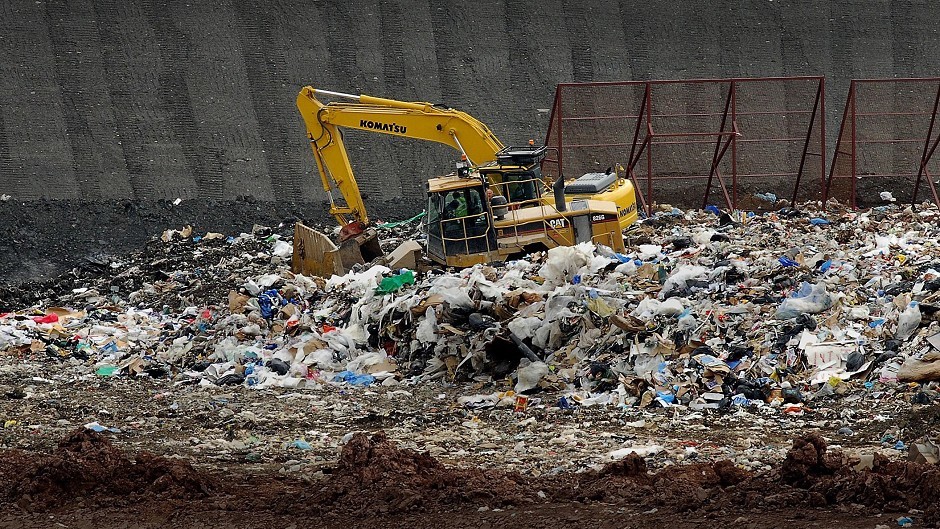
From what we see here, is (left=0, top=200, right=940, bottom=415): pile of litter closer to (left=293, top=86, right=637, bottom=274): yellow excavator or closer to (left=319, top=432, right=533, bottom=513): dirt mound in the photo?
(left=293, top=86, right=637, bottom=274): yellow excavator

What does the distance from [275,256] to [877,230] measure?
300 inches

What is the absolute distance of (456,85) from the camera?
2005 centimetres

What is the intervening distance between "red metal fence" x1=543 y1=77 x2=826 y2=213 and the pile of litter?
3.76 m

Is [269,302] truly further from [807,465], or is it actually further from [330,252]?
[807,465]

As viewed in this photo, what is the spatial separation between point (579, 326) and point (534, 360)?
0.50 m

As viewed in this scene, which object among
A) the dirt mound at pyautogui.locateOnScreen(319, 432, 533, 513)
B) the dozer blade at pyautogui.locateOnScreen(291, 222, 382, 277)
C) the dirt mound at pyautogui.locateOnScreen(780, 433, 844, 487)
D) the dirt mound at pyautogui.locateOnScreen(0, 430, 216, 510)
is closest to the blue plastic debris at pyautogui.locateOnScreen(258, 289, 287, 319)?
the dozer blade at pyautogui.locateOnScreen(291, 222, 382, 277)

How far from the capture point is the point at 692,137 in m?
17.8

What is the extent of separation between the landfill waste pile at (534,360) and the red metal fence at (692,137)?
14.5ft

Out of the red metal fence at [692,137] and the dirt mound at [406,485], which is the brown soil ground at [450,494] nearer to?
the dirt mound at [406,485]

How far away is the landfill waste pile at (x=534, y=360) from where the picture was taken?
6.95m

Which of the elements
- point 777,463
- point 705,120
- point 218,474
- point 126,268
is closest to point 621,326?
point 777,463

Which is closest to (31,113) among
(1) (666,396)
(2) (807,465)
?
(1) (666,396)

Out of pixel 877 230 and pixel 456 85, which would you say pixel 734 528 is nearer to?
pixel 877 230

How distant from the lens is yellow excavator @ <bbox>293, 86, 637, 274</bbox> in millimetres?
11578
